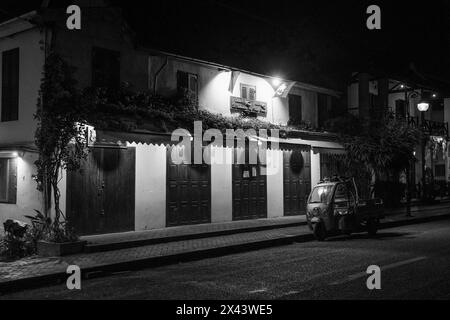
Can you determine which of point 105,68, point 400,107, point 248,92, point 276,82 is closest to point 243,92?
point 248,92

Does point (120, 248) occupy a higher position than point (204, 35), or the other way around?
point (204, 35)

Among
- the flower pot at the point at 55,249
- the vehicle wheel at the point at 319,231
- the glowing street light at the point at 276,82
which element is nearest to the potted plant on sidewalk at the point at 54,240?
the flower pot at the point at 55,249

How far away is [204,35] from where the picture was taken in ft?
65.3

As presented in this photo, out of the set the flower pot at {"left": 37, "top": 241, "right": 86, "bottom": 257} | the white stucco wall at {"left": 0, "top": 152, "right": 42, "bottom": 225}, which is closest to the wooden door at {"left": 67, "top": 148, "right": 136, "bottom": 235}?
the white stucco wall at {"left": 0, "top": 152, "right": 42, "bottom": 225}

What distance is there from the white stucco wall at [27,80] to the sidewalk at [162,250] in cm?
390

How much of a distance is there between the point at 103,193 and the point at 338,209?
7.06 metres

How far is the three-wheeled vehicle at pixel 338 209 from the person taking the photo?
14156 millimetres

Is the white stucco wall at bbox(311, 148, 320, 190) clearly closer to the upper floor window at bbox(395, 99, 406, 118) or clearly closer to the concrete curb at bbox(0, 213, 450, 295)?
the concrete curb at bbox(0, 213, 450, 295)

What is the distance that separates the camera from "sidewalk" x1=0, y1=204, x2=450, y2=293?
945 centimetres

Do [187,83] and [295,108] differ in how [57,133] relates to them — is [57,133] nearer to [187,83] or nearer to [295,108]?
[187,83]

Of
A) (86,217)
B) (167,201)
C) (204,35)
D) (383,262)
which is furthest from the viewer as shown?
(204,35)
